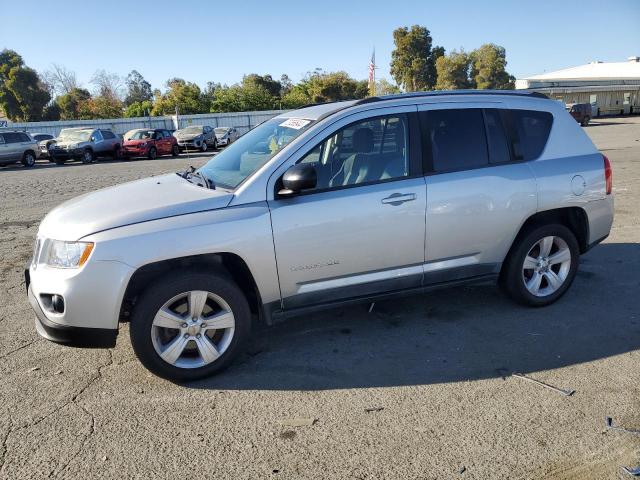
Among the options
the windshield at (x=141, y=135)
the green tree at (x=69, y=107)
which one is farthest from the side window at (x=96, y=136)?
the green tree at (x=69, y=107)

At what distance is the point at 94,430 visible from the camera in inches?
121

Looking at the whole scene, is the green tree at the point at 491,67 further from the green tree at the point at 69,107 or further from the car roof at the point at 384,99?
the car roof at the point at 384,99

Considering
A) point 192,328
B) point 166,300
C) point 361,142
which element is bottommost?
point 192,328

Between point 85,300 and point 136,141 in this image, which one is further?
point 136,141

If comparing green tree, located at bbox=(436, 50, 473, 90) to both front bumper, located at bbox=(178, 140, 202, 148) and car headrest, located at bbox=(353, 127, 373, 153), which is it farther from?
car headrest, located at bbox=(353, 127, 373, 153)

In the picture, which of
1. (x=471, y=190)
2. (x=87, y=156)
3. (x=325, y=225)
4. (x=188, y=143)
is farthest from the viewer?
(x=188, y=143)

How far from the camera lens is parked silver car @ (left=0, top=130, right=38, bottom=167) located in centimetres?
2248

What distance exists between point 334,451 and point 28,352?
2.74 meters

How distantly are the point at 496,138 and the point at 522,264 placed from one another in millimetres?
1121

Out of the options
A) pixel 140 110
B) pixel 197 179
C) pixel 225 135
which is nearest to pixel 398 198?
pixel 197 179

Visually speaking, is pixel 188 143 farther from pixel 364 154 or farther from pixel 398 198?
pixel 398 198

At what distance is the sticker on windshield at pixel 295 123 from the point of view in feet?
13.3

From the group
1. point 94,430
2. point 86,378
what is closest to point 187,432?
point 94,430

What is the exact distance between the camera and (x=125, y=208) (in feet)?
11.7
